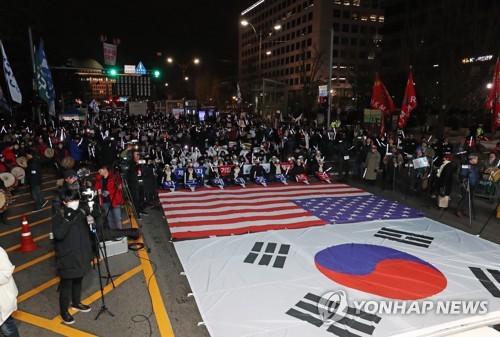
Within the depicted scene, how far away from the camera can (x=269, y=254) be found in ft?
26.5

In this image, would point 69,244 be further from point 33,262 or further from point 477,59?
point 477,59

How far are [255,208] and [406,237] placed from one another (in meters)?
4.55

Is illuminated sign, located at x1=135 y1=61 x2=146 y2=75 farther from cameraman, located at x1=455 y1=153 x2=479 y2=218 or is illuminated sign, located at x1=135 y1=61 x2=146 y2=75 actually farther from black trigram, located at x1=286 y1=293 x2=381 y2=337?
black trigram, located at x1=286 y1=293 x2=381 y2=337

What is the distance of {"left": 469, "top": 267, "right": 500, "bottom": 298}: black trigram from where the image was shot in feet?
21.7

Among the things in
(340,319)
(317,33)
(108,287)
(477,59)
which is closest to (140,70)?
(477,59)

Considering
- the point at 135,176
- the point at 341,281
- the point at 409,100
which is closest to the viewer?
the point at 341,281

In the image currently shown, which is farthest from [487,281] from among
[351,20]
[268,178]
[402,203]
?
[351,20]

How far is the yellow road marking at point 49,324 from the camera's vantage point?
5316mm

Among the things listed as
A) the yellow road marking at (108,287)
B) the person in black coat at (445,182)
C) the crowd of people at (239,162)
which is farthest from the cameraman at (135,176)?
the person in black coat at (445,182)

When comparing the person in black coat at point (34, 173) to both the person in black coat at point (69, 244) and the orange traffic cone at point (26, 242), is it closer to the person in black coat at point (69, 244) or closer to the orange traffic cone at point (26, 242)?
the orange traffic cone at point (26, 242)

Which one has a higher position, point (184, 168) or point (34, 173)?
point (34, 173)

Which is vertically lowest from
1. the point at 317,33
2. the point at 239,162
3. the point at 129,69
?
the point at 239,162

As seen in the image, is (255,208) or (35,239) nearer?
(35,239)

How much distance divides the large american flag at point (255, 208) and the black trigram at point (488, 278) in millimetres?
3703
